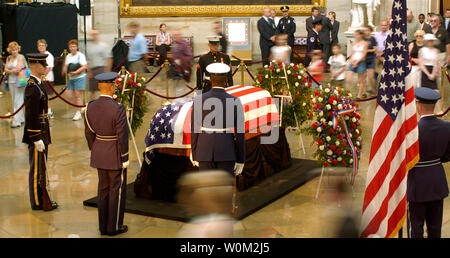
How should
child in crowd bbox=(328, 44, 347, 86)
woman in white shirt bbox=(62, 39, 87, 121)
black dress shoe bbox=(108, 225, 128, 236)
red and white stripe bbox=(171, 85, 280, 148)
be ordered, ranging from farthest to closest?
1. woman in white shirt bbox=(62, 39, 87, 121)
2. child in crowd bbox=(328, 44, 347, 86)
3. red and white stripe bbox=(171, 85, 280, 148)
4. black dress shoe bbox=(108, 225, 128, 236)

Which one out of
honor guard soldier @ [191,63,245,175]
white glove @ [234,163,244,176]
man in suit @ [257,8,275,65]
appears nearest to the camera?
honor guard soldier @ [191,63,245,175]

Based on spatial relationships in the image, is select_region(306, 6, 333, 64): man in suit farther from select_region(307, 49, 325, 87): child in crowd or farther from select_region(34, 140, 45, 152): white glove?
select_region(34, 140, 45, 152): white glove

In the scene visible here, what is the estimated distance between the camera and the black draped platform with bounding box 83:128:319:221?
24.7ft

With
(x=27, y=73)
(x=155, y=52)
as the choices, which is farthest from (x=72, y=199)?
(x=155, y=52)

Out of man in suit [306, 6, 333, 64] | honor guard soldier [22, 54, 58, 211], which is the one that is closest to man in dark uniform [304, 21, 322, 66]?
man in suit [306, 6, 333, 64]

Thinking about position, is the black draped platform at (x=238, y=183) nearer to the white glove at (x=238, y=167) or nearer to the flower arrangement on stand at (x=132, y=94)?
the white glove at (x=238, y=167)

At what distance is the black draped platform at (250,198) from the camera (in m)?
7.38

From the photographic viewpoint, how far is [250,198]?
7.88 metres

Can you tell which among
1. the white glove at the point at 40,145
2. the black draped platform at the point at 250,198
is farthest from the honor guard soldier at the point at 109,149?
the white glove at the point at 40,145

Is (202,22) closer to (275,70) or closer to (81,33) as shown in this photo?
(81,33)

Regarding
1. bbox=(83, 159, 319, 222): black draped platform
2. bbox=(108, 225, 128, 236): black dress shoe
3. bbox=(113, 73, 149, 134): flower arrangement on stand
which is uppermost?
bbox=(113, 73, 149, 134): flower arrangement on stand

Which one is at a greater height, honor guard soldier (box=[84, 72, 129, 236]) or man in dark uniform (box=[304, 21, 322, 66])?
man in dark uniform (box=[304, 21, 322, 66])

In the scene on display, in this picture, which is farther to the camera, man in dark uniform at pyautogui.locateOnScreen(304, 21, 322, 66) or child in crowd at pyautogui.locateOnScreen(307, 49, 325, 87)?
man in dark uniform at pyautogui.locateOnScreen(304, 21, 322, 66)

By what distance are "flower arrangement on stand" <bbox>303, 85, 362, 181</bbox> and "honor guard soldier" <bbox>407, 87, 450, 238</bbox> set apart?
2.18 meters
